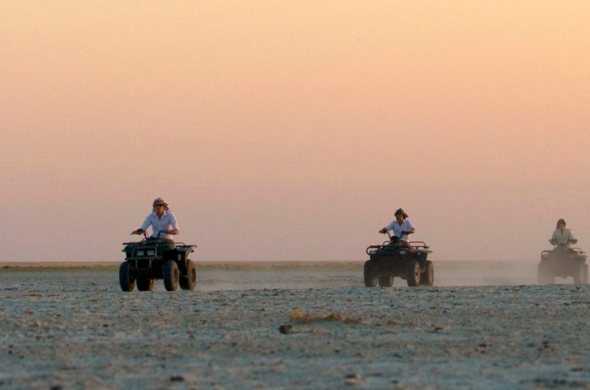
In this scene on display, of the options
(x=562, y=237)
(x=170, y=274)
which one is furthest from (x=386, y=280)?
(x=562, y=237)

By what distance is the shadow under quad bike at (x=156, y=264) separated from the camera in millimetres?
26500

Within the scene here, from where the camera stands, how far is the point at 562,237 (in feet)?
127

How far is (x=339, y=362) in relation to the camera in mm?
11430

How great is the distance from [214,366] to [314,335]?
339 cm

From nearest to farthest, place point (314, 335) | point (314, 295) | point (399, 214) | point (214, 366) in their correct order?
1. point (214, 366)
2. point (314, 335)
3. point (314, 295)
4. point (399, 214)

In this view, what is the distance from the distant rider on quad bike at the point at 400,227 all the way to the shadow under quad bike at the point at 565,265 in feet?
32.9

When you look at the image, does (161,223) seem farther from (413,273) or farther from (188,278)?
(413,273)

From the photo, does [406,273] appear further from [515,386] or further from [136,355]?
[515,386]

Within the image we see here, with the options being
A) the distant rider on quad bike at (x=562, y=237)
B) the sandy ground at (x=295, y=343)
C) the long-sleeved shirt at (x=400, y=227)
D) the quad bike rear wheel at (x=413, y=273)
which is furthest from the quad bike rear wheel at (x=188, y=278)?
the distant rider on quad bike at (x=562, y=237)

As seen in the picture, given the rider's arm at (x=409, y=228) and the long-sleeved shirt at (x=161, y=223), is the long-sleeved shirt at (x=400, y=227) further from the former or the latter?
the long-sleeved shirt at (x=161, y=223)

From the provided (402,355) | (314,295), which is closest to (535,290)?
(314,295)

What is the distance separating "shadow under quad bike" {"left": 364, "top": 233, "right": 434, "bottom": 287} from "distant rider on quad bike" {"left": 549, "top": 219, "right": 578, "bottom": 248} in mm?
8601

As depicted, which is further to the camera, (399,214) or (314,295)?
(399,214)

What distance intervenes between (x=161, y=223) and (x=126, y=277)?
5.12 ft
